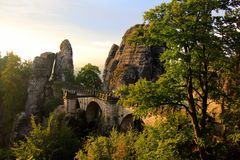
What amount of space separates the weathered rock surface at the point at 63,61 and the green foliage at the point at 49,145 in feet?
110

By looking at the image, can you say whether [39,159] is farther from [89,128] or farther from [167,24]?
[167,24]

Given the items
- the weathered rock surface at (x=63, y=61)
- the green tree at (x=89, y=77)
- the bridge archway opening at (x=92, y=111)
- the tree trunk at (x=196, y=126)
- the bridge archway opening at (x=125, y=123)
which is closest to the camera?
the tree trunk at (x=196, y=126)

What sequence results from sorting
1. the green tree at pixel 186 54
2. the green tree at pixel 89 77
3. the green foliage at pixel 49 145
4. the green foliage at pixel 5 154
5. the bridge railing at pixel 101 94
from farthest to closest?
1. the green tree at pixel 89 77
2. the green foliage at pixel 5 154
3. the bridge railing at pixel 101 94
4. the green foliage at pixel 49 145
5. the green tree at pixel 186 54

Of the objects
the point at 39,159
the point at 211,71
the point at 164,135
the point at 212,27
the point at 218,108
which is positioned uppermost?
the point at 212,27

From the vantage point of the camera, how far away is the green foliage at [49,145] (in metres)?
33.0

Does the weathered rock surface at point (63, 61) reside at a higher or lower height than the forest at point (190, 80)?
higher

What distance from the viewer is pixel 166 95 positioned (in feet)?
50.9

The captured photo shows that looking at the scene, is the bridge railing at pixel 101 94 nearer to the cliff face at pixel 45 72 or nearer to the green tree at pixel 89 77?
the cliff face at pixel 45 72

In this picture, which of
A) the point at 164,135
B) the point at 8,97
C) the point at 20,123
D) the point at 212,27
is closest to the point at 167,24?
the point at 212,27

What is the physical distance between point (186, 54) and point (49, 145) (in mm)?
22688

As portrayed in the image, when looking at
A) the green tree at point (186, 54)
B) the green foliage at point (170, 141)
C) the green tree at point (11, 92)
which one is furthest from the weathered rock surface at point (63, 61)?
the green tree at point (186, 54)

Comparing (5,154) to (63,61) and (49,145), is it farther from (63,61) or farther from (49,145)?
(63,61)

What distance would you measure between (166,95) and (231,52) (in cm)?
356

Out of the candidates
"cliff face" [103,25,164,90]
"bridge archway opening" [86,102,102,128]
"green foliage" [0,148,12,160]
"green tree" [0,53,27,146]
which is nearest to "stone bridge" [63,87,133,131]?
"bridge archway opening" [86,102,102,128]
